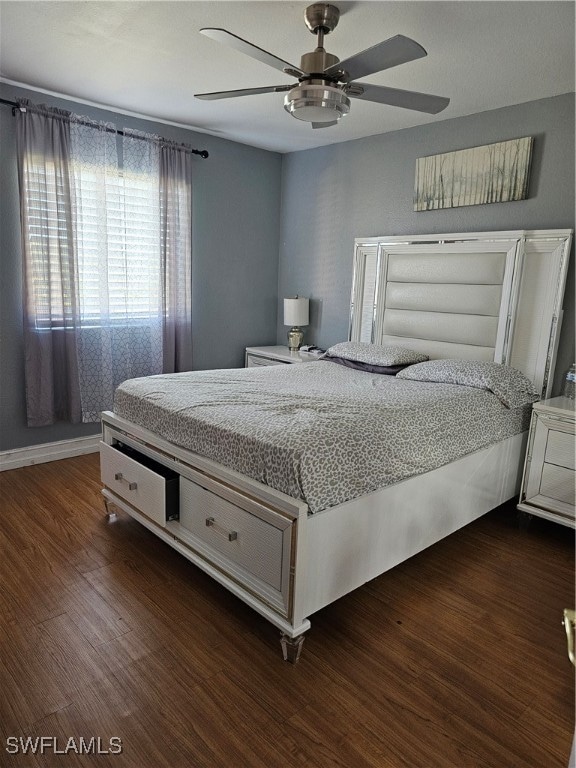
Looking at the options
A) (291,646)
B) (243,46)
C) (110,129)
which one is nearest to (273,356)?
(110,129)

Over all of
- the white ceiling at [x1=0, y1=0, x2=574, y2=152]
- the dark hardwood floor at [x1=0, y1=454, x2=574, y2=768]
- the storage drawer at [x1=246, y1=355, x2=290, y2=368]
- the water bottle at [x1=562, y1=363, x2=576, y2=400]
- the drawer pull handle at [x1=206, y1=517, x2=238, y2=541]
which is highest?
the white ceiling at [x1=0, y1=0, x2=574, y2=152]

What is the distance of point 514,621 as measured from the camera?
6.84ft

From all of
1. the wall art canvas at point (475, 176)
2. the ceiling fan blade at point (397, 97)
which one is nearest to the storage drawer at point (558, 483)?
the wall art canvas at point (475, 176)

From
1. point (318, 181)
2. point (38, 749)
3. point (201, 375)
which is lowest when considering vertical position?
point (38, 749)

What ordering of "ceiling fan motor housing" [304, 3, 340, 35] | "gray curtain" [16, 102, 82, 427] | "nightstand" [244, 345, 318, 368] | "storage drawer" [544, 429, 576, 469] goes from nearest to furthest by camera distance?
"ceiling fan motor housing" [304, 3, 340, 35] < "storage drawer" [544, 429, 576, 469] < "gray curtain" [16, 102, 82, 427] < "nightstand" [244, 345, 318, 368]

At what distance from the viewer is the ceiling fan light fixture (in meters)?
2.05

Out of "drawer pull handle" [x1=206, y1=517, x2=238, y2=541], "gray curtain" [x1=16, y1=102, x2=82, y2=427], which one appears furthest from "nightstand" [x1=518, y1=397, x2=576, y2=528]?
"gray curtain" [x1=16, y1=102, x2=82, y2=427]

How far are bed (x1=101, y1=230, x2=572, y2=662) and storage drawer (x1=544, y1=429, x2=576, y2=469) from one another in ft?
A: 0.70

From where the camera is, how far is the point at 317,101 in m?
2.06

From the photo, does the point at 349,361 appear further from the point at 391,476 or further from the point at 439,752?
the point at 439,752

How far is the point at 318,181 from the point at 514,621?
372 cm

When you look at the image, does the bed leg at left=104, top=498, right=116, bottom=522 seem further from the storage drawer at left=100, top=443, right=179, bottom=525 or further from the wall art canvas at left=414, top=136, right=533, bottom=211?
the wall art canvas at left=414, top=136, right=533, bottom=211

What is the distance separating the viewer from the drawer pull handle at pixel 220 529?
6.54 ft

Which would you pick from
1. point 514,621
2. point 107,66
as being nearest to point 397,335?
point 514,621
